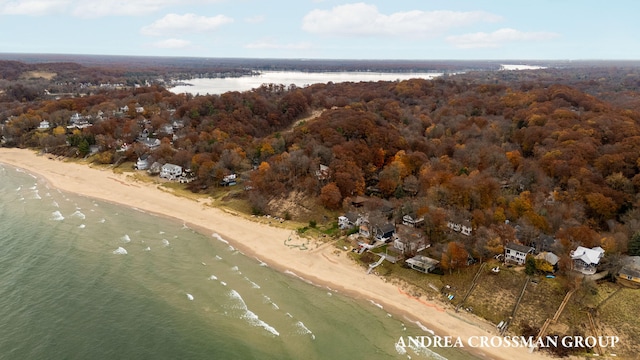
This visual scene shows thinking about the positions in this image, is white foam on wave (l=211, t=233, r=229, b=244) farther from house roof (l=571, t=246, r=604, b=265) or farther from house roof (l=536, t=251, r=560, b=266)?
house roof (l=571, t=246, r=604, b=265)

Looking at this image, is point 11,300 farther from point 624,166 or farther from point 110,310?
point 624,166

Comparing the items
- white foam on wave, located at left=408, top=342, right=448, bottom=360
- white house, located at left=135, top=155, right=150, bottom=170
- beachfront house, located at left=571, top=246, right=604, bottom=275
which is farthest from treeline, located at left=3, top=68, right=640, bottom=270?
white foam on wave, located at left=408, top=342, right=448, bottom=360

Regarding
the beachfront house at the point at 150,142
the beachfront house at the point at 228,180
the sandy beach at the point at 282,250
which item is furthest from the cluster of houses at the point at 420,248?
the beachfront house at the point at 150,142

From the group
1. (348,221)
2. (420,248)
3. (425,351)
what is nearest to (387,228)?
(420,248)

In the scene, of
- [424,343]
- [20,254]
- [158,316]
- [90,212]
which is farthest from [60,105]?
[424,343]

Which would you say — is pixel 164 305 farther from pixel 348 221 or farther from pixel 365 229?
pixel 365 229
